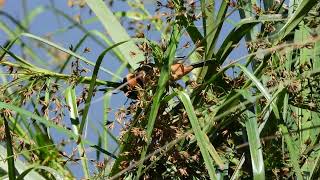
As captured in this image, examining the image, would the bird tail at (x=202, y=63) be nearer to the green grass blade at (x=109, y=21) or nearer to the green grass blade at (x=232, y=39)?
the green grass blade at (x=232, y=39)

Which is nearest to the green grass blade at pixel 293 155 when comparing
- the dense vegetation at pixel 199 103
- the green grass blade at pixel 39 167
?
the dense vegetation at pixel 199 103

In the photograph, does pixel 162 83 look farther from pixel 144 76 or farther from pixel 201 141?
pixel 201 141

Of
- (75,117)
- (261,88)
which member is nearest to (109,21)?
(75,117)

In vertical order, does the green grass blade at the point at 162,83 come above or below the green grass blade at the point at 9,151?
above

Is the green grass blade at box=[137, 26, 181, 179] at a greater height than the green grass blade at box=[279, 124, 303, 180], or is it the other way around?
→ the green grass blade at box=[137, 26, 181, 179]

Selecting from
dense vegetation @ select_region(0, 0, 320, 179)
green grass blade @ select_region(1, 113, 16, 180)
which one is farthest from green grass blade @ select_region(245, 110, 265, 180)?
green grass blade @ select_region(1, 113, 16, 180)

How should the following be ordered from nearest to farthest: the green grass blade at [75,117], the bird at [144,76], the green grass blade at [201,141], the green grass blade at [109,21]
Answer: the green grass blade at [201,141], the bird at [144,76], the green grass blade at [75,117], the green grass blade at [109,21]

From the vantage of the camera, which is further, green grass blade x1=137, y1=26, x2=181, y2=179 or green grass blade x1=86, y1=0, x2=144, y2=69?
green grass blade x1=86, y1=0, x2=144, y2=69

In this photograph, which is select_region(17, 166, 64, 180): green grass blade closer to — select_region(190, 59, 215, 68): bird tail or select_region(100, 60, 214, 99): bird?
select_region(100, 60, 214, 99): bird

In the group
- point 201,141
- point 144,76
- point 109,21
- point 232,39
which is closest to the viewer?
point 201,141

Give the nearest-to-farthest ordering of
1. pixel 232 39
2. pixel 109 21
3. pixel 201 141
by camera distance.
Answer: pixel 201 141 → pixel 232 39 → pixel 109 21

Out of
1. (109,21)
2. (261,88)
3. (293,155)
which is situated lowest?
(293,155)

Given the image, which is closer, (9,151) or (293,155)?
(293,155)
